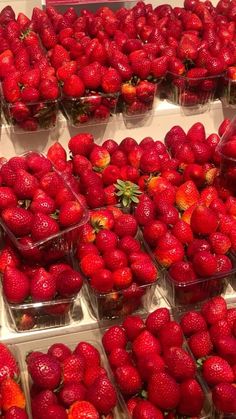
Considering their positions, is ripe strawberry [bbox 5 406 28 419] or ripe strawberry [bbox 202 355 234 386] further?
ripe strawberry [bbox 202 355 234 386]

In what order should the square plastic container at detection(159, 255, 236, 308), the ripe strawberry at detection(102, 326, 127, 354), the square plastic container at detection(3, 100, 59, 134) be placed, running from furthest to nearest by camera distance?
the square plastic container at detection(3, 100, 59, 134) → the square plastic container at detection(159, 255, 236, 308) → the ripe strawberry at detection(102, 326, 127, 354)

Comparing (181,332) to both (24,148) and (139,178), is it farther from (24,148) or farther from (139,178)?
(24,148)

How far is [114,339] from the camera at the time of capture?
1.44 metres

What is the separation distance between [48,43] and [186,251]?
3.71 feet

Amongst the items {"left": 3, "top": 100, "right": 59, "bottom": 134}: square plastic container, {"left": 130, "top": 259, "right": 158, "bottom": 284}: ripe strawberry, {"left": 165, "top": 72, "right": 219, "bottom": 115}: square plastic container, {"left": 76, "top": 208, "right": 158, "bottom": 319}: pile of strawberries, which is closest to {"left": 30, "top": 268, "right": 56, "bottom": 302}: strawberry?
{"left": 76, "top": 208, "right": 158, "bottom": 319}: pile of strawberries

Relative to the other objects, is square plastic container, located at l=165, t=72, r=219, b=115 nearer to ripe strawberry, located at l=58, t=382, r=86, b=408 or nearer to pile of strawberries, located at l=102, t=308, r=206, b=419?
pile of strawberries, located at l=102, t=308, r=206, b=419

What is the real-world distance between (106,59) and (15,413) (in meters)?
1.39

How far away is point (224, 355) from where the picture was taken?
4.60 ft

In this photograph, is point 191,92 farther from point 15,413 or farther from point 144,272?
point 15,413

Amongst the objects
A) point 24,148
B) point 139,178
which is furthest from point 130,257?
point 24,148

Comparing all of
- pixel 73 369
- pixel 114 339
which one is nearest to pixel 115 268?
pixel 114 339

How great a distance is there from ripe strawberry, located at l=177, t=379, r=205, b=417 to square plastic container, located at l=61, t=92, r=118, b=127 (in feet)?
3.62

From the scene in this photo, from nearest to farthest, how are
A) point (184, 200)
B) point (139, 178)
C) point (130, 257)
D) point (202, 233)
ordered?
1. point (130, 257)
2. point (202, 233)
3. point (184, 200)
4. point (139, 178)

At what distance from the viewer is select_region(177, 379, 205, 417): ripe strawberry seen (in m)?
1.29
